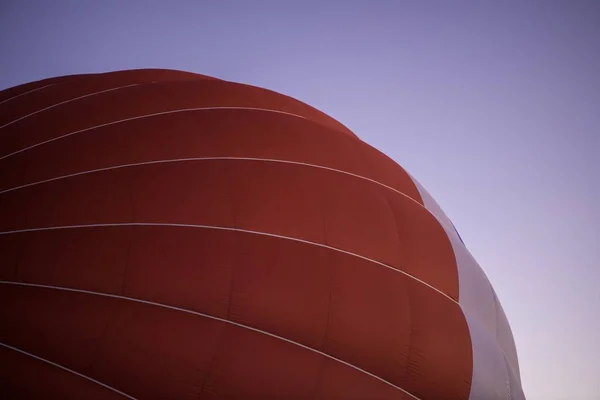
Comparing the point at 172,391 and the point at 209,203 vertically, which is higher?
the point at 209,203

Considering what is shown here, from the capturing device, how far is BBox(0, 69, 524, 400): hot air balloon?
3.82 metres

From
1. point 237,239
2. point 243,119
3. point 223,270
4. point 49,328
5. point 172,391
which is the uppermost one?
point 243,119

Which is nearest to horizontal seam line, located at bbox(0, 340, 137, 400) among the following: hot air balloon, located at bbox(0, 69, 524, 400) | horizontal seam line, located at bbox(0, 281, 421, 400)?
hot air balloon, located at bbox(0, 69, 524, 400)

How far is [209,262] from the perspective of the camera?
417cm

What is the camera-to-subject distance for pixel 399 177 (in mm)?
6273

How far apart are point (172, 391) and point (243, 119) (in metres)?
2.43

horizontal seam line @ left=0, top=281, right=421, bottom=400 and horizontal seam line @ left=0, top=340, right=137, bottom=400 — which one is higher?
horizontal seam line @ left=0, top=281, right=421, bottom=400

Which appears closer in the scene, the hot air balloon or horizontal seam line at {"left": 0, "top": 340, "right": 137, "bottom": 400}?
horizontal seam line at {"left": 0, "top": 340, "right": 137, "bottom": 400}

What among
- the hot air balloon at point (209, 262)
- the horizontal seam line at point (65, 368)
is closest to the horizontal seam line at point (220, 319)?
the hot air balloon at point (209, 262)

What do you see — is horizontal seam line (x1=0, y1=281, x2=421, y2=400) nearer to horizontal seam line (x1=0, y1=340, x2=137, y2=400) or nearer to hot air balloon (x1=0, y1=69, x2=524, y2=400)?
hot air balloon (x1=0, y1=69, x2=524, y2=400)

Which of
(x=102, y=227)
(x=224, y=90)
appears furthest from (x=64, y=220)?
(x=224, y=90)

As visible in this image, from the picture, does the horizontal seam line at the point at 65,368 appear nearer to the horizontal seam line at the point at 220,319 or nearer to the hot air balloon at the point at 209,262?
the hot air balloon at the point at 209,262

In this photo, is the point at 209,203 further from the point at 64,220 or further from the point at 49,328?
the point at 49,328

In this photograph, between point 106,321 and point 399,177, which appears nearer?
point 106,321
